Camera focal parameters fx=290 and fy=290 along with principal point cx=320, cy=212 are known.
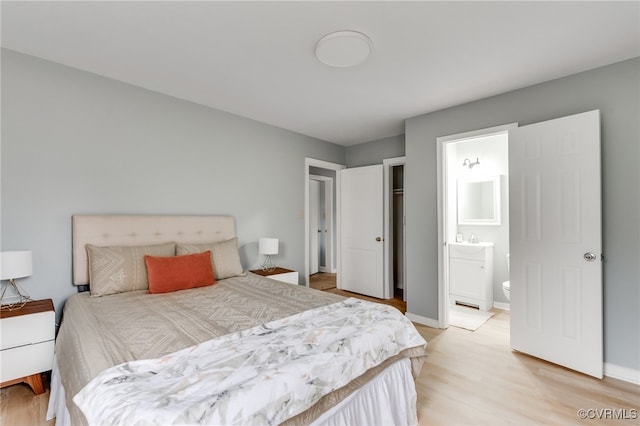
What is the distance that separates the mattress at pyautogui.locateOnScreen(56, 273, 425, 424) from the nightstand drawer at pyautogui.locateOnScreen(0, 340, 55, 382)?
24cm

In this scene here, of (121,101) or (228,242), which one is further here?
(228,242)

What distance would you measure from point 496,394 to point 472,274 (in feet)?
7.05

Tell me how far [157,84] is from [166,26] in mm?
994

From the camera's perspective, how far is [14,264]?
193 cm

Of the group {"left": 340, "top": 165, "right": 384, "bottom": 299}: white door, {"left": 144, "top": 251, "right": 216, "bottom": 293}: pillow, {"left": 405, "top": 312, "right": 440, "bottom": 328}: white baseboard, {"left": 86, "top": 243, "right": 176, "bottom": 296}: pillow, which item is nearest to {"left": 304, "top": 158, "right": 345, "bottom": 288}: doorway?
{"left": 340, "top": 165, "right": 384, "bottom": 299}: white door

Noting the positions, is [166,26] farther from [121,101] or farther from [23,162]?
[23,162]

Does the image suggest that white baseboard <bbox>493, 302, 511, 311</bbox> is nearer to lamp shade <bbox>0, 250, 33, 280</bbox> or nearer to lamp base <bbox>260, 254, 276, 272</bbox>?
lamp base <bbox>260, 254, 276, 272</bbox>

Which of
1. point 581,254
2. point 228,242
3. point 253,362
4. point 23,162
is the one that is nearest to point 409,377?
point 253,362

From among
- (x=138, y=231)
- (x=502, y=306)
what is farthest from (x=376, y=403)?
(x=502, y=306)

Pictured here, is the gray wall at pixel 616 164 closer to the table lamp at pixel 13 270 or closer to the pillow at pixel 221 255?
the pillow at pixel 221 255

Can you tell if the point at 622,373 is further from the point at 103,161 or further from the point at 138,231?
the point at 103,161

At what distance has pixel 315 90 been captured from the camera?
9.40 feet

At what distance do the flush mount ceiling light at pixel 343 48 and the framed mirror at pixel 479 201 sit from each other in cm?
299

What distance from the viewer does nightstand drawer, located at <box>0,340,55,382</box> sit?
182 cm
